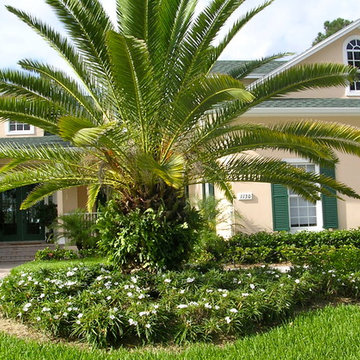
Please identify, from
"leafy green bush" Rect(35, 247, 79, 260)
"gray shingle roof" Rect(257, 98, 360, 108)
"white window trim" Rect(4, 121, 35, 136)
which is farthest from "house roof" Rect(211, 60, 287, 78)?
"leafy green bush" Rect(35, 247, 79, 260)

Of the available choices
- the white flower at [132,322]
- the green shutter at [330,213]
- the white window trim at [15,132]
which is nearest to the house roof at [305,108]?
the green shutter at [330,213]

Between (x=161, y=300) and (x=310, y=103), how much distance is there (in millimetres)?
9414

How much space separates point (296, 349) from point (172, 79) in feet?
14.0

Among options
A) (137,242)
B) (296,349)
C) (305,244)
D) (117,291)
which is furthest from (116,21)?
(305,244)

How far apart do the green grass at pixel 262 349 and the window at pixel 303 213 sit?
7.81 metres

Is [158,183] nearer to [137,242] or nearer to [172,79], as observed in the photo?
[137,242]

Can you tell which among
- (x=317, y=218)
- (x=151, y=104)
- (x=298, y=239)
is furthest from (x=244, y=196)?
(x=151, y=104)

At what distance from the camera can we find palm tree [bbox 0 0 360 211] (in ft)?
21.5

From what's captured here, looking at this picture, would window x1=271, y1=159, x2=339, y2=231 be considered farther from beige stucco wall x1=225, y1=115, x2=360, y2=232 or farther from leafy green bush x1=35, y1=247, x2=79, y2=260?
leafy green bush x1=35, y1=247, x2=79, y2=260

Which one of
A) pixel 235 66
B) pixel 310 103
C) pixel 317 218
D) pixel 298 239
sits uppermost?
pixel 235 66

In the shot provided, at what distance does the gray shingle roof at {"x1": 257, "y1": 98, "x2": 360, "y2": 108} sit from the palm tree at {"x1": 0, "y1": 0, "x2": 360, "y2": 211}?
5.41 meters

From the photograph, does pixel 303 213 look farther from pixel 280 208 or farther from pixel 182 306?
pixel 182 306

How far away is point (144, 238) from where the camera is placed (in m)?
6.98

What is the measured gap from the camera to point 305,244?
455 inches
